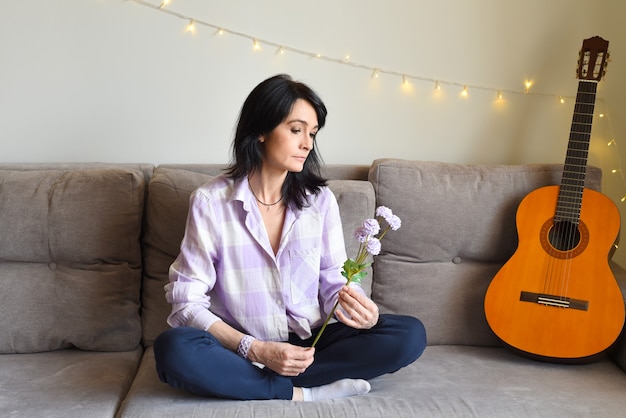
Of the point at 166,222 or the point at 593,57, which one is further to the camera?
the point at 593,57

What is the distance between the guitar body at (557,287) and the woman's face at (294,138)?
0.74 metres

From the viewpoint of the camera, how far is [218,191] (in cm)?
183

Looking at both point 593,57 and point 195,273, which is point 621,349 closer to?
point 593,57

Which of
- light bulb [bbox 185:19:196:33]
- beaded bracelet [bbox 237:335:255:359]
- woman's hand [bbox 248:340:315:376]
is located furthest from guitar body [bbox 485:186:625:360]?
light bulb [bbox 185:19:196:33]

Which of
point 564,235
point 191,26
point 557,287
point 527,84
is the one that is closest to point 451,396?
point 557,287

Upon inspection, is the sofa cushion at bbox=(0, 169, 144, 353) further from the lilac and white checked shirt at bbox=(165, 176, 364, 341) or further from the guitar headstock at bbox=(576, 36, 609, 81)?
the guitar headstock at bbox=(576, 36, 609, 81)

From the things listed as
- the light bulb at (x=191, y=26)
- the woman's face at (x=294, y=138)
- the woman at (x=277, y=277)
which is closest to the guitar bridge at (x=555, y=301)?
the woman at (x=277, y=277)

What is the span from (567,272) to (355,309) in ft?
2.34

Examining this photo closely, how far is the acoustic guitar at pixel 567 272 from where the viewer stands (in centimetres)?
196

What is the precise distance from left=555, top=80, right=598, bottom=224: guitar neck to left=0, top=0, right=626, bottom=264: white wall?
0.37 metres

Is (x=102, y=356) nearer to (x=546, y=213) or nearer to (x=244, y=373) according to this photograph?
(x=244, y=373)

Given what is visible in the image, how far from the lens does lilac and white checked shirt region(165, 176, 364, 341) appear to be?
69.3 inches

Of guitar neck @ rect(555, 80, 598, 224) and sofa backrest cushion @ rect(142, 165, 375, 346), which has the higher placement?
guitar neck @ rect(555, 80, 598, 224)

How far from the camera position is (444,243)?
2148 mm
